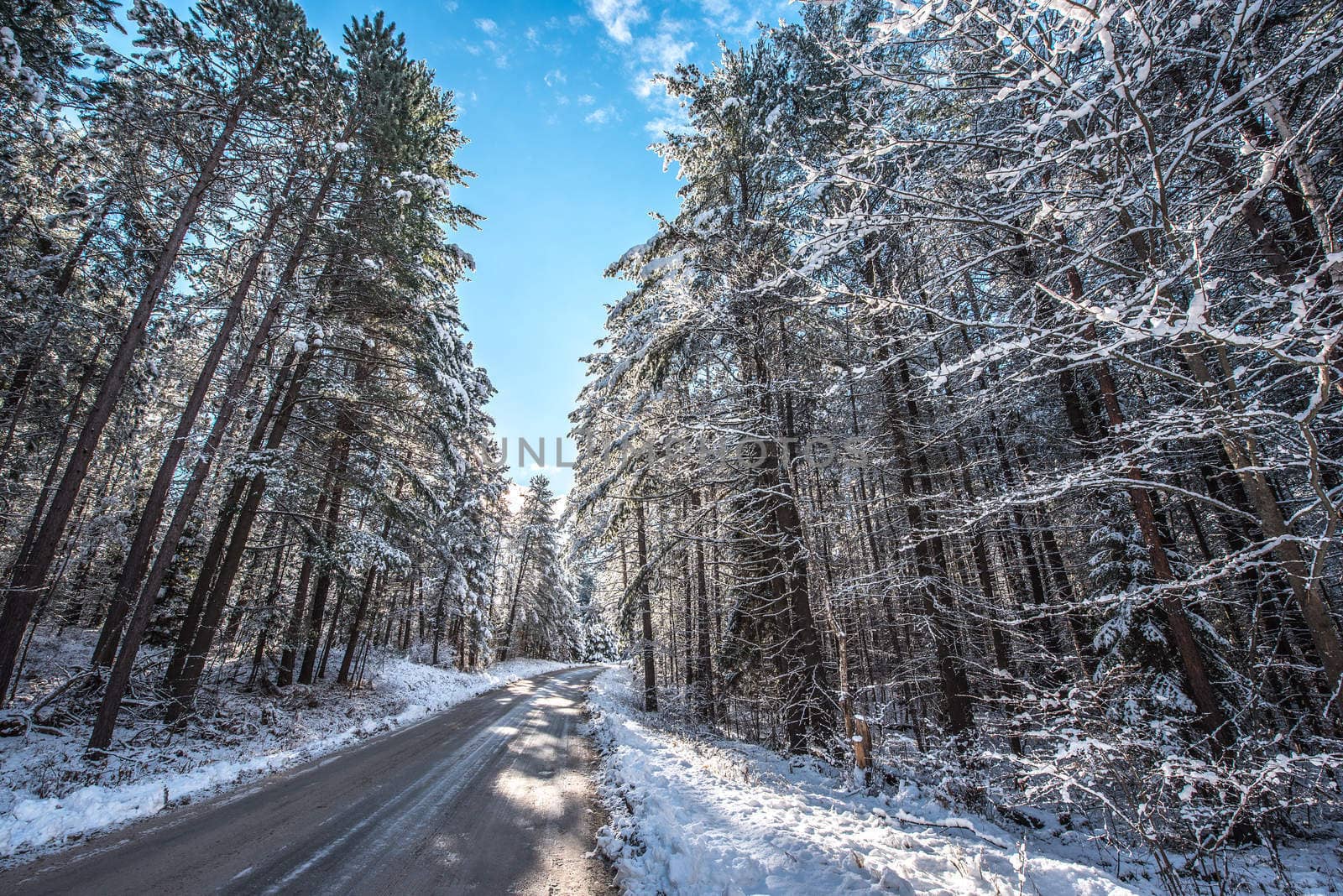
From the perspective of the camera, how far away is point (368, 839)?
544 cm

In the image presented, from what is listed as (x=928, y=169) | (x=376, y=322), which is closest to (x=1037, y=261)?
(x=928, y=169)

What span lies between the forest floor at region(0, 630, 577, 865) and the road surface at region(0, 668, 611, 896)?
59cm

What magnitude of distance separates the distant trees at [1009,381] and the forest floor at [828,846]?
70 centimetres

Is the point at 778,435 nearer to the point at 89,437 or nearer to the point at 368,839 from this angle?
the point at 368,839

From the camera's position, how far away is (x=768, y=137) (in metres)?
9.68

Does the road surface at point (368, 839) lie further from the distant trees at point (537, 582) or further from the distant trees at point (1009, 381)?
the distant trees at point (537, 582)

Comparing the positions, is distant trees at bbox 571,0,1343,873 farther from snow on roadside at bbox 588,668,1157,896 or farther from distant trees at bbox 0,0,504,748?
distant trees at bbox 0,0,504,748

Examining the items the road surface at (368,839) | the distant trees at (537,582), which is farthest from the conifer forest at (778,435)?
the distant trees at (537,582)

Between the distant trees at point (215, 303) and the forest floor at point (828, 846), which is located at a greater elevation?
the distant trees at point (215, 303)

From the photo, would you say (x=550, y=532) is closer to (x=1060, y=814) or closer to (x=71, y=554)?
(x=71, y=554)

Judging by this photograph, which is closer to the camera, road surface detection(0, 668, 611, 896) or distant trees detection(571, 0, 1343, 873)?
distant trees detection(571, 0, 1343, 873)

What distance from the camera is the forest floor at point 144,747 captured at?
5.88m

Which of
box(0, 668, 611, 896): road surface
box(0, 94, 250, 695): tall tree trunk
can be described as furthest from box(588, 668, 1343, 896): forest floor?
box(0, 94, 250, 695): tall tree trunk

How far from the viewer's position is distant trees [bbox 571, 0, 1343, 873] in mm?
3924
